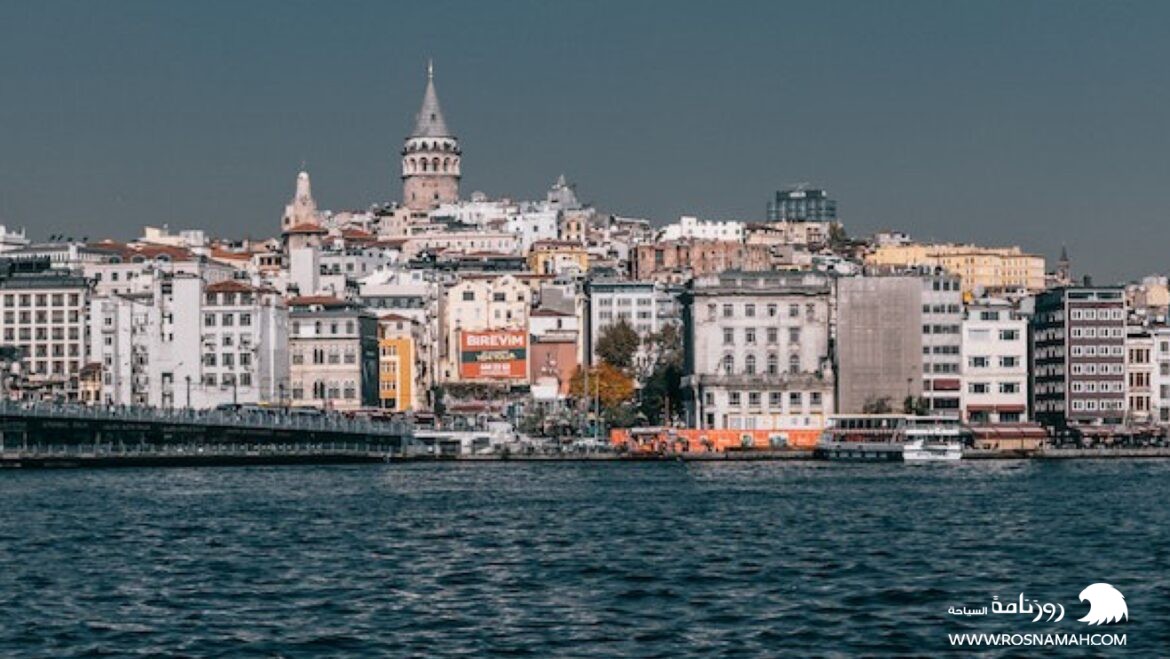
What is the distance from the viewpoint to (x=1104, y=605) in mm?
39656

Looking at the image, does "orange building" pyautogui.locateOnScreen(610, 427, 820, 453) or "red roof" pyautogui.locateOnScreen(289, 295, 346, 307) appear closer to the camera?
"orange building" pyautogui.locateOnScreen(610, 427, 820, 453)

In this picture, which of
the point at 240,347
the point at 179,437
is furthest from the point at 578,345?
the point at 179,437

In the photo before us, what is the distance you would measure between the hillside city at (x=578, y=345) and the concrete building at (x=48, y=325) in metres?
0.13

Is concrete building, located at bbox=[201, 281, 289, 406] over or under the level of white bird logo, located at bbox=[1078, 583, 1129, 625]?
over

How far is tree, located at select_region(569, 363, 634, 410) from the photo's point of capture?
5659 inches

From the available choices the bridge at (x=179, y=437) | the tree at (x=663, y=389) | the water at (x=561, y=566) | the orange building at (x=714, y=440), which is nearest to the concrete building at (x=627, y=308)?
the tree at (x=663, y=389)

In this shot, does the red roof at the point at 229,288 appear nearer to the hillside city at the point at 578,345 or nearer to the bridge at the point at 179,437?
the hillside city at the point at 578,345

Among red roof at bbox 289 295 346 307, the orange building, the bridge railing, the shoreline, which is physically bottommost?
the shoreline

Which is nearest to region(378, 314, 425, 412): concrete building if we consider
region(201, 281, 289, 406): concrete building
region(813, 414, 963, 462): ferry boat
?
region(201, 281, 289, 406): concrete building

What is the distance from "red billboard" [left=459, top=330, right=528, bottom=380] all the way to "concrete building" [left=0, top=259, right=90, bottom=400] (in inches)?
953

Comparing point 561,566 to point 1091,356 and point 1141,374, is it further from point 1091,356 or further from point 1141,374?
point 1141,374

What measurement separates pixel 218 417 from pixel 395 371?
3496 centimetres

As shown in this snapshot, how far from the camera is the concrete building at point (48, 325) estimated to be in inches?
5610

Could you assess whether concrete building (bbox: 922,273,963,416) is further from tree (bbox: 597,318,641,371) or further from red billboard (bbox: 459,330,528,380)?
red billboard (bbox: 459,330,528,380)
